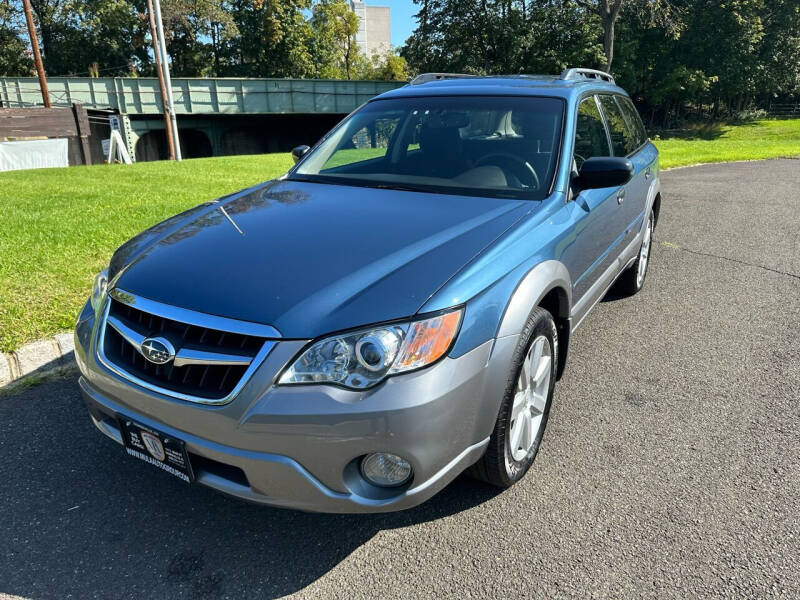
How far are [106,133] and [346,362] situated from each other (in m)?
28.1

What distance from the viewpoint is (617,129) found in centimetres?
438

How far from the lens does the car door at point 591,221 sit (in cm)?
313

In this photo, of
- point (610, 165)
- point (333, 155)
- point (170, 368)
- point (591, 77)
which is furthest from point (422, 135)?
point (170, 368)

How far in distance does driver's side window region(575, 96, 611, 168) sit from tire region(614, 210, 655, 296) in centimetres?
137

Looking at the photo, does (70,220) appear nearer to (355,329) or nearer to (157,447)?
(157,447)

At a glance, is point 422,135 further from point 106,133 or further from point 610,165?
point 106,133

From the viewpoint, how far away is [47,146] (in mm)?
14742

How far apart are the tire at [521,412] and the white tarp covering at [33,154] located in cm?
1522

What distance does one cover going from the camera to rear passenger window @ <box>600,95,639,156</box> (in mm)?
4199

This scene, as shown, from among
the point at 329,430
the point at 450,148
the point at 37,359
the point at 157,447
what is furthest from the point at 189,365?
the point at 37,359

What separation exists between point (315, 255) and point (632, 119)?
12.6 feet

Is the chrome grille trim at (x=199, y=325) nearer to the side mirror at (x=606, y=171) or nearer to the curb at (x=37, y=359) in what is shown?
the curb at (x=37, y=359)

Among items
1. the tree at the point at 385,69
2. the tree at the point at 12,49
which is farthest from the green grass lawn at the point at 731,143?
the tree at the point at 12,49

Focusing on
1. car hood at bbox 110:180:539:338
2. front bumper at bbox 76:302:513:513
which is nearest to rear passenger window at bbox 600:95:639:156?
car hood at bbox 110:180:539:338
